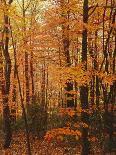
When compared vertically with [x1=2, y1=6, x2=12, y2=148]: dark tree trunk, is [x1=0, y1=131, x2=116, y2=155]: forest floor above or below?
below

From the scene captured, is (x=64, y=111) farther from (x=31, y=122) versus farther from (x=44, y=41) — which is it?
(x=44, y=41)

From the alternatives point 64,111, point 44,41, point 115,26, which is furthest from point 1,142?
point 115,26

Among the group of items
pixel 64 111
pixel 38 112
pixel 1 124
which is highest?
pixel 64 111

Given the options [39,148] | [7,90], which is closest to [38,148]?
[39,148]

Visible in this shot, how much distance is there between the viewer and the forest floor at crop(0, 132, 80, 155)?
17.3 meters

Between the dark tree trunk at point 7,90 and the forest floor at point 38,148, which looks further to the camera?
the dark tree trunk at point 7,90

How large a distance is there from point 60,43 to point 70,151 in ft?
24.6

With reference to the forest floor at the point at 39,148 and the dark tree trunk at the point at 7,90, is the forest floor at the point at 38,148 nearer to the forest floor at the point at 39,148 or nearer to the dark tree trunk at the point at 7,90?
the forest floor at the point at 39,148

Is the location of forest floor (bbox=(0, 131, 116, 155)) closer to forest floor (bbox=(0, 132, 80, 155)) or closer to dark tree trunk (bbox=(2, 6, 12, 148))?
forest floor (bbox=(0, 132, 80, 155))

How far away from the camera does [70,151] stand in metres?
17.3

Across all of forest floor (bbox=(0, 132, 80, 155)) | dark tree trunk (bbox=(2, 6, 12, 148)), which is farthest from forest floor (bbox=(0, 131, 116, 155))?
dark tree trunk (bbox=(2, 6, 12, 148))

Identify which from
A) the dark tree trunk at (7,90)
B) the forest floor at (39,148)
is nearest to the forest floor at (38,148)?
the forest floor at (39,148)

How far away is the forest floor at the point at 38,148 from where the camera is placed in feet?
56.7

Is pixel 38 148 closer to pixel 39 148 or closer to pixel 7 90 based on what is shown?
pixel 39 148
